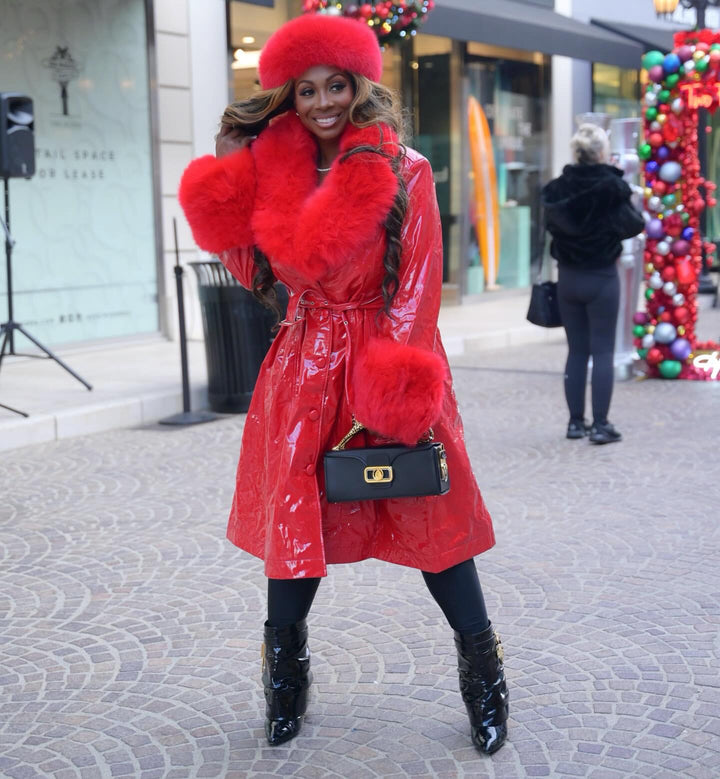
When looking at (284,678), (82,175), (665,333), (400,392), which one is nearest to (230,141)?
(400,392)

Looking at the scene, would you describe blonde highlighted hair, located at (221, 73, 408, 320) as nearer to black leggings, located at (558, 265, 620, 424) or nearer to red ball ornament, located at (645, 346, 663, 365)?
black leggings, located at (558, 265, 620, 424)

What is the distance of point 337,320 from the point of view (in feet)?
9.72

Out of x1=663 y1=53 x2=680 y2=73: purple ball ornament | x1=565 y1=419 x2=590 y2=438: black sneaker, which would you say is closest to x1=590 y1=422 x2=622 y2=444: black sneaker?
x1=565 y1=419 x2=590 y2=438: black sneaker

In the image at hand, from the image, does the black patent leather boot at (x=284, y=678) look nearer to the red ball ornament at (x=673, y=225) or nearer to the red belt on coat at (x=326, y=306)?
the red belt on coat at (x=326, y=306)

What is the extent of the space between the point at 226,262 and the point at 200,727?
4.40 feet

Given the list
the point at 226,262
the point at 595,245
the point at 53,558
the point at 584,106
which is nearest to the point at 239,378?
the point at 595,245

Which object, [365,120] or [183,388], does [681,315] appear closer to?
[183,388]

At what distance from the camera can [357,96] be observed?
2.93 meters

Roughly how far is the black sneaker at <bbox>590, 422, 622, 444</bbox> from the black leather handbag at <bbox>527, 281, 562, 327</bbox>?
73 centimetres

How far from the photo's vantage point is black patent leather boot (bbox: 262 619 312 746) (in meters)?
3.09

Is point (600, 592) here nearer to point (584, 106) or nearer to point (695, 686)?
point (695, 686)

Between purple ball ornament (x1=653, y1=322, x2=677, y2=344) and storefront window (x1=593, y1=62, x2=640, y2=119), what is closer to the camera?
purple ball ornament (x1=653, y1=322, x2=677, y2=344)

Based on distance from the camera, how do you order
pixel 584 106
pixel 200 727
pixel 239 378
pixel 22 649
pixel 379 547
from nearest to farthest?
pixel 379 547, pixel 200 727, pixel 22 649, pixel 239 378, pixel 584 106

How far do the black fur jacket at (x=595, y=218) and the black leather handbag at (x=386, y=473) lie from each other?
445cm
